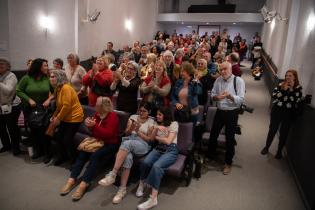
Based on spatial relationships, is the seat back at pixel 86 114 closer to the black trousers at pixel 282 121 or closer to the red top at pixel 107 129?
the red top at pixel 107 129

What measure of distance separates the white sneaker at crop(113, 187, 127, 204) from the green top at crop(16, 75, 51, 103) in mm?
1885

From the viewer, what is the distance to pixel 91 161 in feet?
11.3

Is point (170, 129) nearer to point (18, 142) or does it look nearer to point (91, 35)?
Result: point (18, 142)

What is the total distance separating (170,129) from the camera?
3.50 m

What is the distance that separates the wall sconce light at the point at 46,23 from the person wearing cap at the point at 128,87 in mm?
4237

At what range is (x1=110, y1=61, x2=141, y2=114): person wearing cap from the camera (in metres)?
4.04

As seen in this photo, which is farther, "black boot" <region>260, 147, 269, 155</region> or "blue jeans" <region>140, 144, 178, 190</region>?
"black boot" <region>260, 147, 269, 155</region>

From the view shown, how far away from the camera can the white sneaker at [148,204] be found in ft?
10.1

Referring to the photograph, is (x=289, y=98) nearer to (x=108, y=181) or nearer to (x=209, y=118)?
(x=209, y=118)

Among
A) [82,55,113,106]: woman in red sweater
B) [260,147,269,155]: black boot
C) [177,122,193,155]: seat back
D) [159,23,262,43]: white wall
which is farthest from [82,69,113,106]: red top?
[159,23,262,43]: white wall

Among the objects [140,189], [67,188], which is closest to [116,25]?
[67,188]

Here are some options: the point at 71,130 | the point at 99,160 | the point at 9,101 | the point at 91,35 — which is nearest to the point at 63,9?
the point at 91,35

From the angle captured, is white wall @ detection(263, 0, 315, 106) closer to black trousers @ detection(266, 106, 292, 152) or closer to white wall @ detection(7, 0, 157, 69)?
black trousers @ detection(266, 106, 292, 152)

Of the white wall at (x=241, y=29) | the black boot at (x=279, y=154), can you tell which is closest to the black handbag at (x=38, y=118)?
the black boot at (x=279, y=154)
